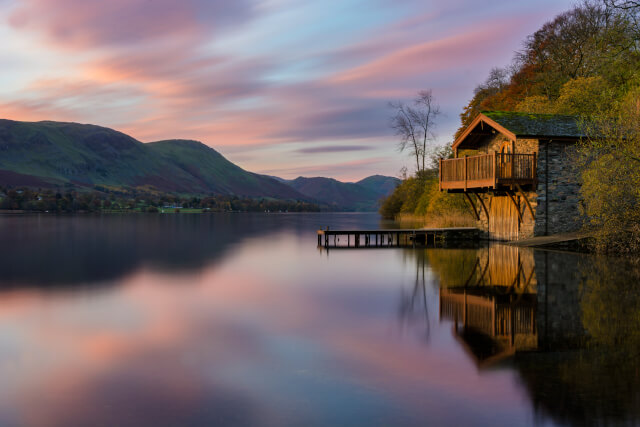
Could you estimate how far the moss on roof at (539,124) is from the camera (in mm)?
25359

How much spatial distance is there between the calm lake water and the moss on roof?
8.58 metres

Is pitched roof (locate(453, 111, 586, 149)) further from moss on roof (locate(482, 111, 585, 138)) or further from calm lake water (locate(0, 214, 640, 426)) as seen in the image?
calm lake water (locate(0, 214, 640, 426))

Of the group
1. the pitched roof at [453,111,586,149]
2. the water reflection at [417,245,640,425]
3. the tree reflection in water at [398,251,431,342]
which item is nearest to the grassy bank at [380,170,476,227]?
the pitched roof at [453,111,586,149]

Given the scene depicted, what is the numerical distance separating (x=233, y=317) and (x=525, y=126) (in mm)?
19825

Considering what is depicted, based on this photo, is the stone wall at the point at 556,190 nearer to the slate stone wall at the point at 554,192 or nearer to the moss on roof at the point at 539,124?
the slate stone wall at the point at 554,192

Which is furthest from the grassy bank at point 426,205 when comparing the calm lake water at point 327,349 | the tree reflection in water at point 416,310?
the tree reflection in water at point 416,310

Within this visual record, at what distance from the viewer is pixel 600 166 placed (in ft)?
66.2

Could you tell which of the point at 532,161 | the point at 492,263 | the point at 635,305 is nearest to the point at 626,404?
the point at 635,305

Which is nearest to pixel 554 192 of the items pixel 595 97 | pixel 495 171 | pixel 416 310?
pixel 495 171

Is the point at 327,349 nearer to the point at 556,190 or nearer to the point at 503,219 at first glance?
the point at 556,190

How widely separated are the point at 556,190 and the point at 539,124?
3481 mm

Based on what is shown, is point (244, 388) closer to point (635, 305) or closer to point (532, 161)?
point (635, 305)

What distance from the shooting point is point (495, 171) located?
2556 centimetres

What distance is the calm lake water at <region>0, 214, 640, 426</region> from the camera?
6176 millimetres
